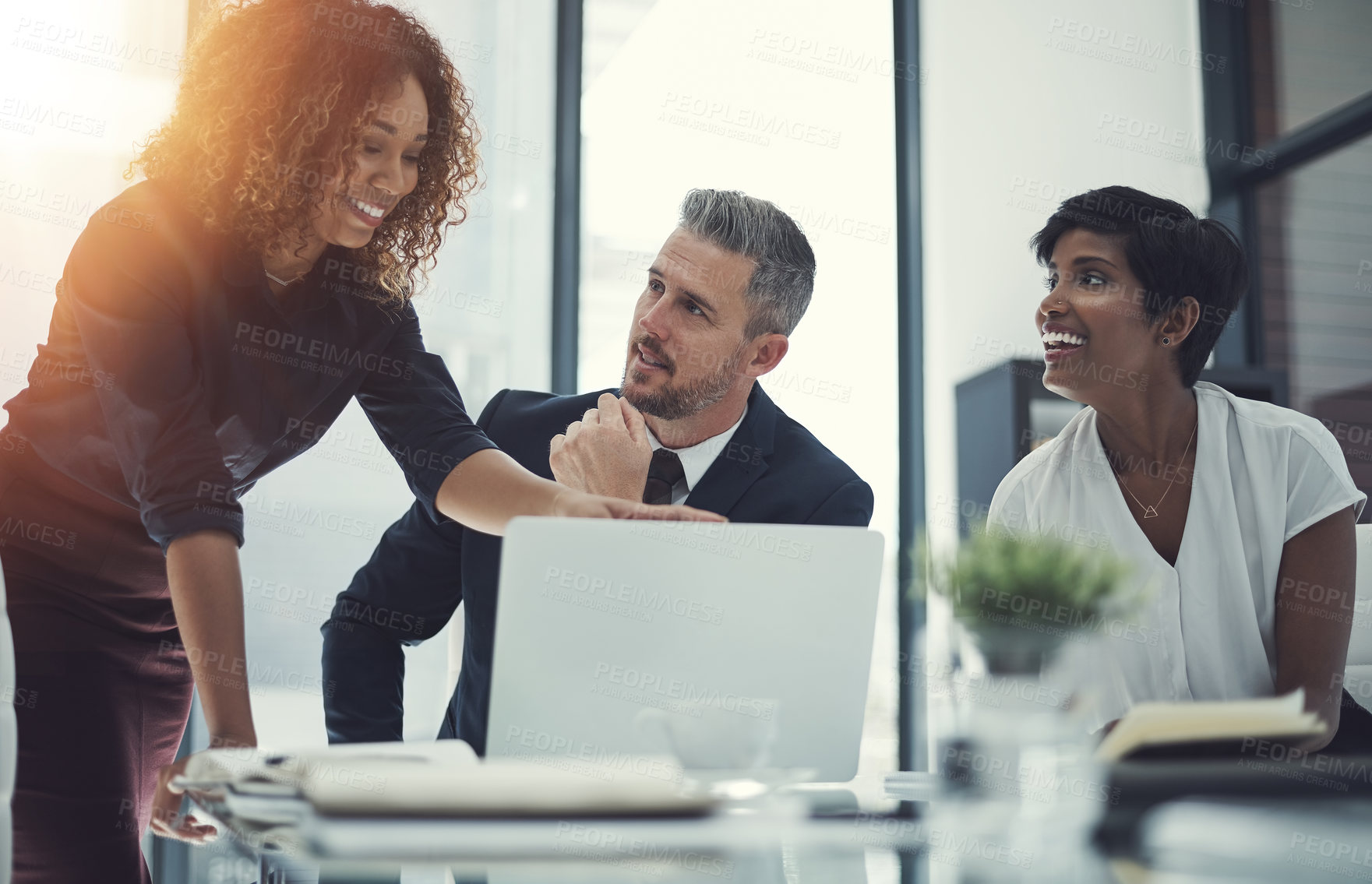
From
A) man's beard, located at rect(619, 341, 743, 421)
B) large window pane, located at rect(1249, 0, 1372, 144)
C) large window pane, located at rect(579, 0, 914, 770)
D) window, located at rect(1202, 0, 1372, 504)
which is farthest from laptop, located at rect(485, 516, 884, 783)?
large window pane, located at rect(1249, 0, 1372, 144)

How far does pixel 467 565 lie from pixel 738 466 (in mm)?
496

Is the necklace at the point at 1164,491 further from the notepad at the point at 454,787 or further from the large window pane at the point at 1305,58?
the large window pane at the point at 1305,58

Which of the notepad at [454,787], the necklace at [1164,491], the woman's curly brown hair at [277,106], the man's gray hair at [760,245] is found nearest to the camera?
the notepad at [454,787]

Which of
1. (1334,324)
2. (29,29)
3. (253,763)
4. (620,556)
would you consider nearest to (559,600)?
(620,556)

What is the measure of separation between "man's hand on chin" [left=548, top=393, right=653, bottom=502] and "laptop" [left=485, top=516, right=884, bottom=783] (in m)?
0.84

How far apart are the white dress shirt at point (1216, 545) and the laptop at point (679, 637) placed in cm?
91

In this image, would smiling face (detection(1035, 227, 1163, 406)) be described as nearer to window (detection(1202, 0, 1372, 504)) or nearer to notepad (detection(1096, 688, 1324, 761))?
notepad (detection(1096, 688, 1324, 761))

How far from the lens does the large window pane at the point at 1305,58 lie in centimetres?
371

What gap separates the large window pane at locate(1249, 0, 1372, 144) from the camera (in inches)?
146

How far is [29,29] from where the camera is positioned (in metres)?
2.92

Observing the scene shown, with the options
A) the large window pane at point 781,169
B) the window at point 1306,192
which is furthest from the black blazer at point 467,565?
the window at point 1306,192

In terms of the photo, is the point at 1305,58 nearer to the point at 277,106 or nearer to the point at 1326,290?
the point at 1326,290

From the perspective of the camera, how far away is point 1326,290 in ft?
12.3

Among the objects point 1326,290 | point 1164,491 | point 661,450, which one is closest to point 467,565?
point 661,450
